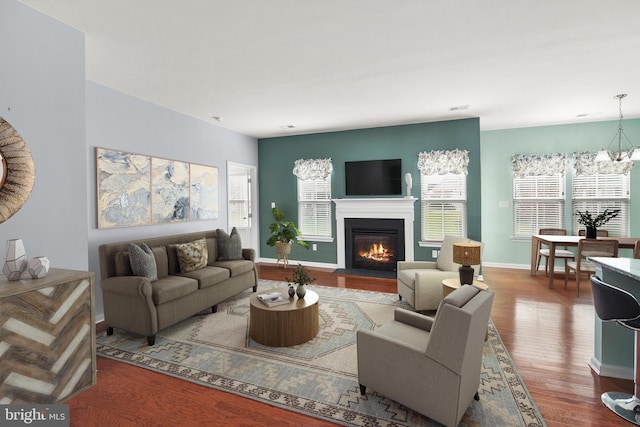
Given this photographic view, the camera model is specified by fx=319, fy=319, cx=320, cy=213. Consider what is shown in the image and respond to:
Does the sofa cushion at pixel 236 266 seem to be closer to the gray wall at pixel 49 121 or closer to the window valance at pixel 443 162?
the gray wall at pixel 49 121

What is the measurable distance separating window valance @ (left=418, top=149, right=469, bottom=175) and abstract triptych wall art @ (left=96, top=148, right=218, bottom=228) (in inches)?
145

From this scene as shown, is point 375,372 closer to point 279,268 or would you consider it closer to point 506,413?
point 506,413

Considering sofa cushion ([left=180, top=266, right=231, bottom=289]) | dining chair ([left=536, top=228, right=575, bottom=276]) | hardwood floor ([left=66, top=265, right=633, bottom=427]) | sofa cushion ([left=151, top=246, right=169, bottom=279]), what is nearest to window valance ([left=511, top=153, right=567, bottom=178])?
dining chair ([left=536, top=228, right=575, bottom=276])

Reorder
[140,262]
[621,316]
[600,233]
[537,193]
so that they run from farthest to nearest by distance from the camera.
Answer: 1. [537,193]
2. [600,233]
3. [140,262]
4. [621,316]

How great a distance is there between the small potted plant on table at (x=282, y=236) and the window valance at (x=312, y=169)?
2.88ft

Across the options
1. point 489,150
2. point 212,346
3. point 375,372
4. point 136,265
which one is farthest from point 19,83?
point 489,150

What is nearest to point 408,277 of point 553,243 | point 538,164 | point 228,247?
point 228,247

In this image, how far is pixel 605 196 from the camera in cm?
566

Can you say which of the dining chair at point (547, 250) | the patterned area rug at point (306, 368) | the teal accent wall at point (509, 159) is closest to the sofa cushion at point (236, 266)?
the patterned area rug at point (306, 368)

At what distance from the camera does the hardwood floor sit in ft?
6.67

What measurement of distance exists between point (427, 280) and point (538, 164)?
3.90 meters

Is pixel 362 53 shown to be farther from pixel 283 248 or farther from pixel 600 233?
pixel 600 233

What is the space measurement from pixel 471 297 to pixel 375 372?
2.65 ft

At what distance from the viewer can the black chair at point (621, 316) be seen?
1998 millimetres
